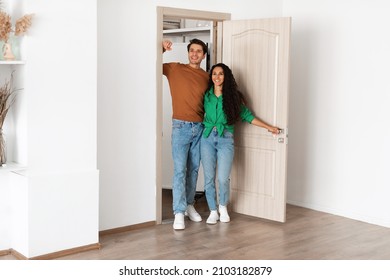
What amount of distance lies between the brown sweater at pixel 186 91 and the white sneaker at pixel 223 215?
844mm

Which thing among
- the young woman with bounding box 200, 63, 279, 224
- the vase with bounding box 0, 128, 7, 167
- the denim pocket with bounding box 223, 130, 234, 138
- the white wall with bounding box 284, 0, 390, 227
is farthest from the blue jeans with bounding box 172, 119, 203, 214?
the vase with bounding box 0, 128, 7, 167

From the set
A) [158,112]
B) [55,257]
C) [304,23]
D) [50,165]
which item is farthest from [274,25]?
[55,257]

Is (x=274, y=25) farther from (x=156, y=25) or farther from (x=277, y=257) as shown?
(x=277, y=257)

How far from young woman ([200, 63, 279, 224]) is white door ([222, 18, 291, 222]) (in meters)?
0.15

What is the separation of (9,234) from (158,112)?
A: 5.23 ft

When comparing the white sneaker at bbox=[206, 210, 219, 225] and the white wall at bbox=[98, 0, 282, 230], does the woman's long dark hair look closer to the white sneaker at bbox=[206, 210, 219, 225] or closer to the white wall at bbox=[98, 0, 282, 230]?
the white wall at bbox=[98, 0, 282, 230]

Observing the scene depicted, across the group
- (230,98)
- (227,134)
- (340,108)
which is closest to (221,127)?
(227,134)

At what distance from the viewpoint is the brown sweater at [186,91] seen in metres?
4.95

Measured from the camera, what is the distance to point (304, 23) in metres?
5.75

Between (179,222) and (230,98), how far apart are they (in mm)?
1168

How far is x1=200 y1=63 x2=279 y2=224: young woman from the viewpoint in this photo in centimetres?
498

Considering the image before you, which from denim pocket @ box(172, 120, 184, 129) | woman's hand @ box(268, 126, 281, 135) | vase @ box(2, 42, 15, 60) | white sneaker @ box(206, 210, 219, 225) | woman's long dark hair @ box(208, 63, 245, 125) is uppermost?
vase @ box(2, 42, 15, 60)

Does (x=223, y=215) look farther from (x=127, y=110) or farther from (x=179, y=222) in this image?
(x=127, y=110)
